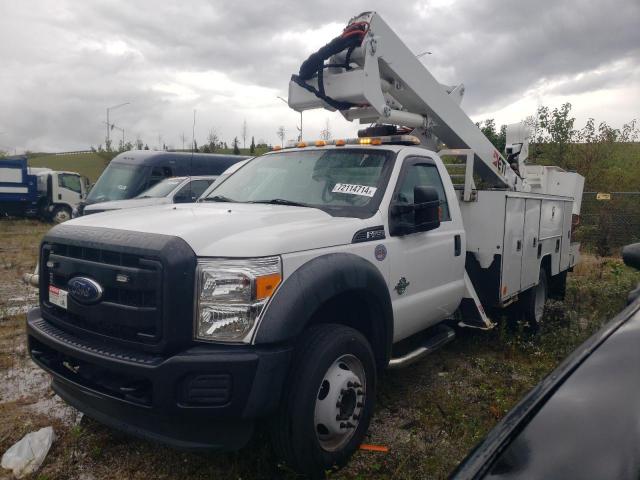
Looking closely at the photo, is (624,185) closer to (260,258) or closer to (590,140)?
(590,140)

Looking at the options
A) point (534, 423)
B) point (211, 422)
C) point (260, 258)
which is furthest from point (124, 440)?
point (534, 423)

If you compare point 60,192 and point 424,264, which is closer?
point 424,264

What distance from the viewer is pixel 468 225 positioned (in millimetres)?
5023

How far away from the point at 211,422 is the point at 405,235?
195 centimetres

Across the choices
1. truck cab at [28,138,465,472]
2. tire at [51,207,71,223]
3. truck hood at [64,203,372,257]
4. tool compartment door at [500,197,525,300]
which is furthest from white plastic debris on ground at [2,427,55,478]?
tire at [51,207,71,223]

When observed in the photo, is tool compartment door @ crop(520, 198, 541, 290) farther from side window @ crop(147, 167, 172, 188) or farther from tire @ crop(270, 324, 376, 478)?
side window @ crop(147, 167, 172, 188)

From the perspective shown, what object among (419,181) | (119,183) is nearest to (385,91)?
(419,181)

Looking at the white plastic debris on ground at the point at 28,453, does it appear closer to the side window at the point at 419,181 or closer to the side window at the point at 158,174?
the side window at the point at 419,181

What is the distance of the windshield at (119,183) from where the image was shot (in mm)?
12352

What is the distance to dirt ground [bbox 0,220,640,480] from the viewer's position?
308 cm

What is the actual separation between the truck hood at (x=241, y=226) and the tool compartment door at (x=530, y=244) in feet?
8.57

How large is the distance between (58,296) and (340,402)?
180 cm

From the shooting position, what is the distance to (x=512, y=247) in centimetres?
508

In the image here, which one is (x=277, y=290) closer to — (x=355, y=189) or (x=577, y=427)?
(x=355, y=189)
